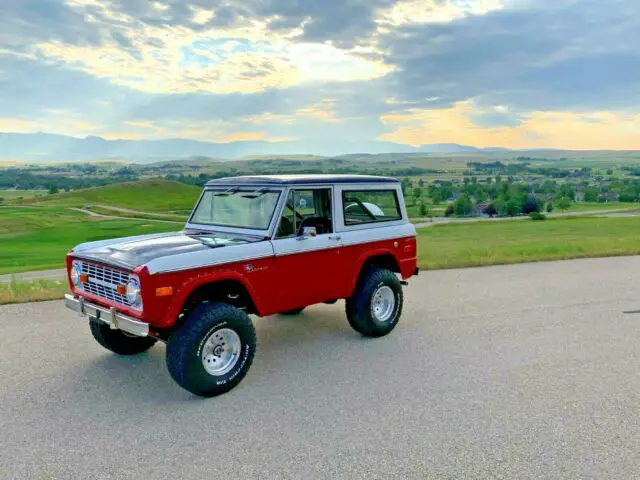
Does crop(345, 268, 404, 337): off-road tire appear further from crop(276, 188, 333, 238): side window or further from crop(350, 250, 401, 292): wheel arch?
crop(276, 188, 333, 238): side window

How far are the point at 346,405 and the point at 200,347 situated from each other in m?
1.59

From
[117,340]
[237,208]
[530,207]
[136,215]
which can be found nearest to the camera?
[117,340]

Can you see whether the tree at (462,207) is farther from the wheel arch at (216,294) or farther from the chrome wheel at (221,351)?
the chrome wheel at (221,351)

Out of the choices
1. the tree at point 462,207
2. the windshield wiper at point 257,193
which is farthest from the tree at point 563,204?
the windshield wiper at point 257,193

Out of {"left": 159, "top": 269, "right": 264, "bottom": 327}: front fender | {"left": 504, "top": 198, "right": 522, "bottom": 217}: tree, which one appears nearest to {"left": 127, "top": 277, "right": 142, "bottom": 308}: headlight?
{"left": 159, "top": 269, "right": 264, "bottom": 327}: front fender

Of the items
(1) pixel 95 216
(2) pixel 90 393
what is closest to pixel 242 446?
(2) pixel 90 393

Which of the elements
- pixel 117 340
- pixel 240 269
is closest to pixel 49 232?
pixel 117 340

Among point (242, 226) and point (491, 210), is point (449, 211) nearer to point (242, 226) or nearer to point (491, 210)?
point (491, 210)

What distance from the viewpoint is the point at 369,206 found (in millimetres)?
7691

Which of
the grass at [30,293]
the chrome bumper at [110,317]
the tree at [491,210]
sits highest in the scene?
the chrome bumper at [110,317]

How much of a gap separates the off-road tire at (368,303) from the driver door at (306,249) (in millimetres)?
427

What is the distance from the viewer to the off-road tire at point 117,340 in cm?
655

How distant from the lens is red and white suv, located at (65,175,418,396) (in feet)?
17.2

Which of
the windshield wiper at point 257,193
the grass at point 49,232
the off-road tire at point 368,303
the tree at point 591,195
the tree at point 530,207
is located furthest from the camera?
the tree at point 591,195
